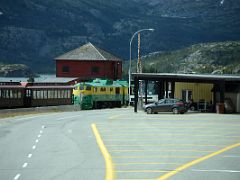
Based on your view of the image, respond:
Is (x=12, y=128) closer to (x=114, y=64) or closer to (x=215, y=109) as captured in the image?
(x=215, y=109)

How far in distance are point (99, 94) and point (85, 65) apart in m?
46.6

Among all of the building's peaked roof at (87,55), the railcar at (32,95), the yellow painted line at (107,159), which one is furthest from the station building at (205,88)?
the building's peaked roof at (87,55)

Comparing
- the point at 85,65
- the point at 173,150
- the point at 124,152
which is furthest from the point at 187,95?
the point at 85,65

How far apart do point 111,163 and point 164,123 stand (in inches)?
825

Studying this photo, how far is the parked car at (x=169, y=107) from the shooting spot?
52594 mm

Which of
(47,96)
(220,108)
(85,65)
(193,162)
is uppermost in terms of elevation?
(85,65)

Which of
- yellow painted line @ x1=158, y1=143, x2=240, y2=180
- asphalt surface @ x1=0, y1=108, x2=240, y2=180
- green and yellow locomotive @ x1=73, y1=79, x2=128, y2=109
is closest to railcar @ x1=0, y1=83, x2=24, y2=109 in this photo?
green and yellow locomotive @ x1=73, y1=79, x2=128, y2=109

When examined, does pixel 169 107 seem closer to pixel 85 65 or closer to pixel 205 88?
pixel 205 88

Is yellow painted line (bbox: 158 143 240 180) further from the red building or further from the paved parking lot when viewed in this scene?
the red building

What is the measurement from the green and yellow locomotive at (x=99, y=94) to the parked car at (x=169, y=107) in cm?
1757

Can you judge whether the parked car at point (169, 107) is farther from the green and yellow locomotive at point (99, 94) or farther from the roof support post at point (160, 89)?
the green and yellow locomotive at point (99, 94)

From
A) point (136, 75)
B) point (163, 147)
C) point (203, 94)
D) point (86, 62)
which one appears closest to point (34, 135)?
point (163, 147)

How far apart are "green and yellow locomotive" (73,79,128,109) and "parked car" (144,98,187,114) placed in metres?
17.6

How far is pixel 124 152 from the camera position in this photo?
23484mm
